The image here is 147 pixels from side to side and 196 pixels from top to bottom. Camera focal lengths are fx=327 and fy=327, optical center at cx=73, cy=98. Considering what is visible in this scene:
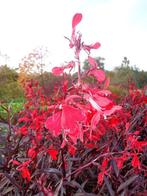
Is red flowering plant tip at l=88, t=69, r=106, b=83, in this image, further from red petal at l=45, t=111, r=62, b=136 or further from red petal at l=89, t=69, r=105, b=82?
red petal at l=45, t=111, r=62, b=136

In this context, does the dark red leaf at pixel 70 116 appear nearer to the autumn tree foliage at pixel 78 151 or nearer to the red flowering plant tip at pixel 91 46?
the autumn tree foliage at pixel 78 151

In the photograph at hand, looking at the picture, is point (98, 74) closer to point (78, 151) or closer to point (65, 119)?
point (65, 119)

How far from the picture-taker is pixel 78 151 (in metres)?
1.91

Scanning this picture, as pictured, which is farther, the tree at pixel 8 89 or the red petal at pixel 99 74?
the tree at pixel 8 89

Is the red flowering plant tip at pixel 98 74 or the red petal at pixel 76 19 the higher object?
the red petal at pixel 76 19

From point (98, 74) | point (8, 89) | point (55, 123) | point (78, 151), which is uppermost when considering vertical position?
point (98, 74)

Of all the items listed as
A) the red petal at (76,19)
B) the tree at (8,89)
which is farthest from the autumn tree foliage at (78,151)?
the tree at (8,89)

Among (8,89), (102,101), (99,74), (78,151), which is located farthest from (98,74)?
(8,89)

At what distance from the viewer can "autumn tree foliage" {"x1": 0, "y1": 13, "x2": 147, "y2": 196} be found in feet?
2.86

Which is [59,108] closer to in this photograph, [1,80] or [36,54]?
[1,80]

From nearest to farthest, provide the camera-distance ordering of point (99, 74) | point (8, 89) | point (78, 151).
→ point (99, 74), point (78, 151), point (8, 89)

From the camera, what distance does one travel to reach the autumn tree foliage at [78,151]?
2.86 ft

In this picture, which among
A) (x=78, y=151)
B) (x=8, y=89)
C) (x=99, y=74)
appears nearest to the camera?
(x=99, y=74)

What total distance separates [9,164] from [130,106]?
5.24 ft
